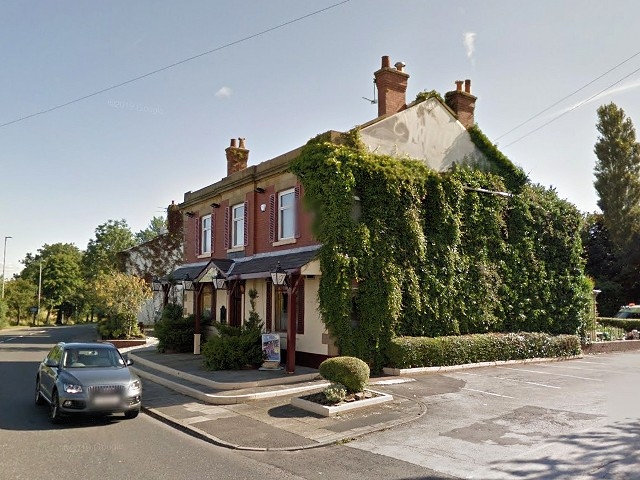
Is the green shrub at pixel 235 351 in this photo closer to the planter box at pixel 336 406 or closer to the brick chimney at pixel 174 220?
the planter box at pixel 336 406

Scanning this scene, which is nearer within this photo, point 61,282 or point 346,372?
point 346,372

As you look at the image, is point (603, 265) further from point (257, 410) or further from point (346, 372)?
point (257, 410)

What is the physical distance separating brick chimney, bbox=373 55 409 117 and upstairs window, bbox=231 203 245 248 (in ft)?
22.7

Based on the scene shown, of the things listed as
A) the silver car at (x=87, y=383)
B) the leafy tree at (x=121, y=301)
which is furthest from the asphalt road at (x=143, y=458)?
the leafy tree at (x=121, y=301)

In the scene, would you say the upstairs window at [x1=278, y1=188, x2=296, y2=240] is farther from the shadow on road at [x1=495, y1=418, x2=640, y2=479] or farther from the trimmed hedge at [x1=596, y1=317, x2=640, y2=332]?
the trimmed hedge at [x1=596, y1=317, x2=640, y2=332]

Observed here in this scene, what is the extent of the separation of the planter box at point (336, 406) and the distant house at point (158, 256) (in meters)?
29.4

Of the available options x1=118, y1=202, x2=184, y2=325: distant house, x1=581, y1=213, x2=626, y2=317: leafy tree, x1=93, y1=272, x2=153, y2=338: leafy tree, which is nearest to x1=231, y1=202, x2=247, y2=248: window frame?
x1=93, y1=272, x2=153, y2=338: leafy tree

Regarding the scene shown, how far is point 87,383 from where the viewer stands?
32.5 ft

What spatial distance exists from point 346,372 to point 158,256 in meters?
33.0

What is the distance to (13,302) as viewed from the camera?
61.0 metres

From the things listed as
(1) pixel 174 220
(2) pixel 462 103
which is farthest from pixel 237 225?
(1) pixel 174 220

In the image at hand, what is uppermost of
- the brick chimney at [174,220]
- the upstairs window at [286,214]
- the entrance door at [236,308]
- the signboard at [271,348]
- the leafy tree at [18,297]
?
the brick chimney at [174,220]

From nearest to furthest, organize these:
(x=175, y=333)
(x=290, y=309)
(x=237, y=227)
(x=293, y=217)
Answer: (x=290, y=309)
(x=293, y=217)
(x=175, y=333)
(x=237, y=227)

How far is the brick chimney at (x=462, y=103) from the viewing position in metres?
21.3
